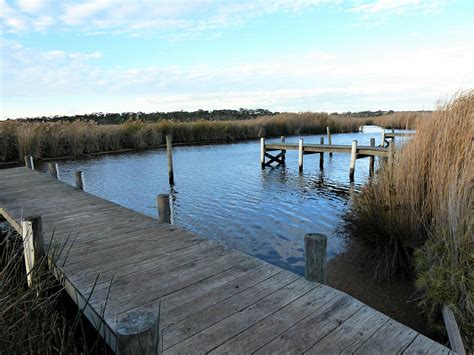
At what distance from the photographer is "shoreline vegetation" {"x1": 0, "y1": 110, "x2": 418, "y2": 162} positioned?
17.4 m

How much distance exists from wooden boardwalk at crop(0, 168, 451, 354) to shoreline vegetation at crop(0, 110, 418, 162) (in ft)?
12.0

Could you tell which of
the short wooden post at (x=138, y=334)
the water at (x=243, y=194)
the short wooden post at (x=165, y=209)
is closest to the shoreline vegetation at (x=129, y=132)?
the water at (x=243, y=194)

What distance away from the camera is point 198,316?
251 cm

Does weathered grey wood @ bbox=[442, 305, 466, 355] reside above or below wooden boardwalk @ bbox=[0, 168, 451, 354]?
below

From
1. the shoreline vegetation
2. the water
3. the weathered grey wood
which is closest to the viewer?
the weathered grey wood

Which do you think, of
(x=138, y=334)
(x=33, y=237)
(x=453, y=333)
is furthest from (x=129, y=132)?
(x=138, y=334)

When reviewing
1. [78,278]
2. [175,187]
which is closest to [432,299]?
[78,278]

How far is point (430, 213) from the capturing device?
4.05 metres

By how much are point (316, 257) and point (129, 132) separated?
73.3ft

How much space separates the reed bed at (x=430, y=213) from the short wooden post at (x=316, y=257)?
990 mm

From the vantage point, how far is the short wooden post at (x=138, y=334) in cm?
121

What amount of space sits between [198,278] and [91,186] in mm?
9959

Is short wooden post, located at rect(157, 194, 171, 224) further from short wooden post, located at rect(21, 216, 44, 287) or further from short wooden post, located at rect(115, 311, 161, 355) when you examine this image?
short wooden post, located at rect(115, 311, 161, 355)

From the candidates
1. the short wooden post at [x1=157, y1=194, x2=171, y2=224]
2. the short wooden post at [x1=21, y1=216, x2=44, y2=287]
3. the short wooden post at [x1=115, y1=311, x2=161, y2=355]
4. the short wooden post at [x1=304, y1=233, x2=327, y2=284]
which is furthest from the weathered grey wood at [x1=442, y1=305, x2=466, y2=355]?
the short wooden post at [x1=21, y1=216, x2=44, y2=287]
